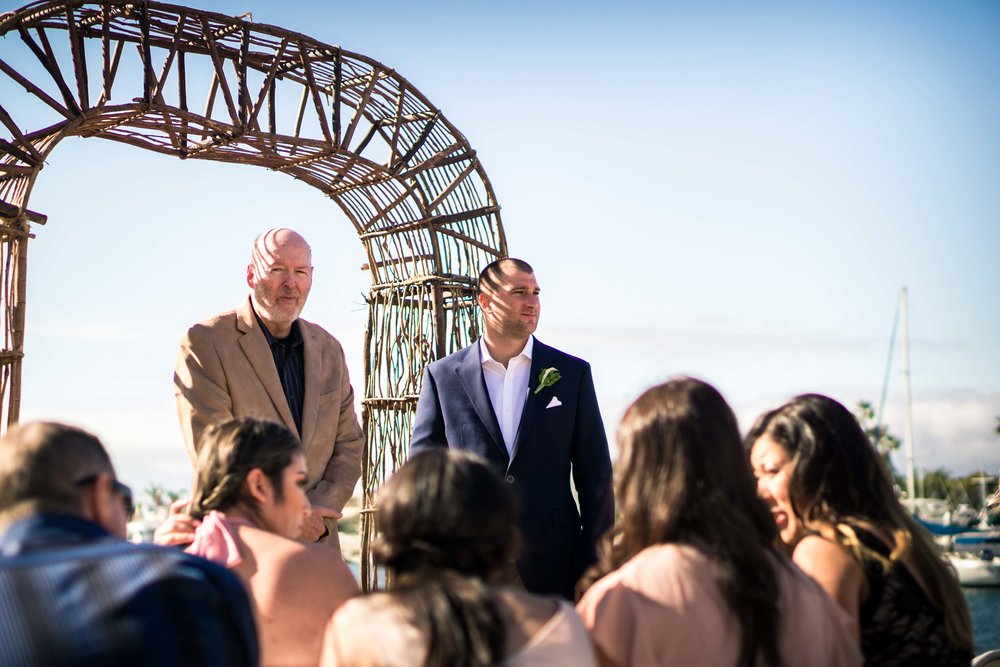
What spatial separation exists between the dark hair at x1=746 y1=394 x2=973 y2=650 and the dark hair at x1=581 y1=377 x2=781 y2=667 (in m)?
0.35

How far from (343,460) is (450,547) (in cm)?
232

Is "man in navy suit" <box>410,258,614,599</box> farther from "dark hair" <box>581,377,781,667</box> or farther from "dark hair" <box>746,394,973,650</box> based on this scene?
"dark hair" <box>581,377,781,667</box>

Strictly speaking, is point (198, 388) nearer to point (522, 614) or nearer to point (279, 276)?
point (279, 276)

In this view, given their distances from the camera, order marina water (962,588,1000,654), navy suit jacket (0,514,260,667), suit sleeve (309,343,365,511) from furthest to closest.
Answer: marina water (962,588,1000,654), suit sleeve (309,343,365,511), navy suit jacket (0,514,260,667)

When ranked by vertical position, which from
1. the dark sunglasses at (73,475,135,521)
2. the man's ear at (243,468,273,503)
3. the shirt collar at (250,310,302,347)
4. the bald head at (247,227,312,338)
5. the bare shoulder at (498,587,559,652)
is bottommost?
the bare shoulder at (498,587,559,652)

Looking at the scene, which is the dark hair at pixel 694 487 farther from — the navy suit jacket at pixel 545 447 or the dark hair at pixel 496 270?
the dark hair at pixel 496 270

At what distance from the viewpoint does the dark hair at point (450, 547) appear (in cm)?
177

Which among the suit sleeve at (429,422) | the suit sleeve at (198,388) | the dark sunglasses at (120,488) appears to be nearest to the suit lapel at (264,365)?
the suit sleeve at (198,388)

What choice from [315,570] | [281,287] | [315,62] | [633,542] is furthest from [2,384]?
[633,542]

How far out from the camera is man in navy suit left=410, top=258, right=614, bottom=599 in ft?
13.1

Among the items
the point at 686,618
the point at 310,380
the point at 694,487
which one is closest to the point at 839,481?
the point at 694,487

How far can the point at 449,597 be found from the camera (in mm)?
1791

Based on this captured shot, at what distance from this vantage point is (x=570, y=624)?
191cm

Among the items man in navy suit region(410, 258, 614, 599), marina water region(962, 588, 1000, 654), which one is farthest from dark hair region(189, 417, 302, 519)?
marina water region(962, 588, 1000, 654)
